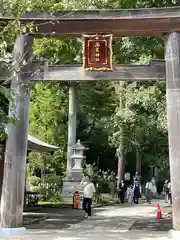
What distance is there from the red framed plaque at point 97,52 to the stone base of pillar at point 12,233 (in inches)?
198

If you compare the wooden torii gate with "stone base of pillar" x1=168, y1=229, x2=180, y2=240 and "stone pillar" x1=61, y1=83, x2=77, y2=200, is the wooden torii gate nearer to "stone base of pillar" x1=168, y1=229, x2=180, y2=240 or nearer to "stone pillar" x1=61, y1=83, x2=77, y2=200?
"stone base of pillar" x1=168, y1=229, x2=180, y2=240

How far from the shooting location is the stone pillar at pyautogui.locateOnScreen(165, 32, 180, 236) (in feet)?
34.3

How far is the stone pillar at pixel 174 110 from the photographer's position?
10.5 meters

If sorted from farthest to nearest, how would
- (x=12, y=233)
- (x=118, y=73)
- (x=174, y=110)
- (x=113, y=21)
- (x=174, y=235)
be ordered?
(x=118, y=73), (x=113, y=21), (x=174, y=110), (x=12, y=233), (x=174, y=235)

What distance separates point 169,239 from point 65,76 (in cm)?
547

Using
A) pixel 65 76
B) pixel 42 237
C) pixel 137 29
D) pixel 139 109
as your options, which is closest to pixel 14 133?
pixel 65 76

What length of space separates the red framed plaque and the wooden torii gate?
0.65 ft

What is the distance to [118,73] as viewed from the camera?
1141cm

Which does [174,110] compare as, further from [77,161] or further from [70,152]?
[70,152]

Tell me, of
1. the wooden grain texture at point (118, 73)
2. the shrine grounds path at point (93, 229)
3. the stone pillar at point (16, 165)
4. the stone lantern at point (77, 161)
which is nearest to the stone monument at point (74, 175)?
the stone lantern at point (77, 161)

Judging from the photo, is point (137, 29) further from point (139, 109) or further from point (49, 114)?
point (49, 114)


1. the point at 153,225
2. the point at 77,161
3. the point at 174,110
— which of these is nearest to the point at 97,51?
the point at 174,110

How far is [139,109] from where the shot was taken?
21.5 m

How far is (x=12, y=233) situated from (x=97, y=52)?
19.0ft
